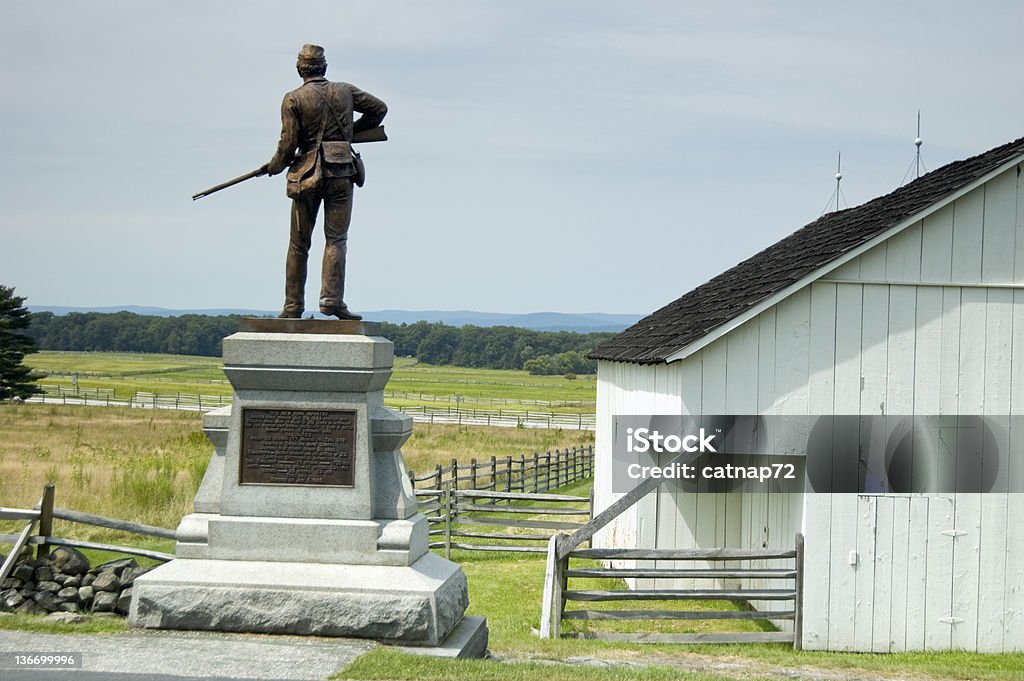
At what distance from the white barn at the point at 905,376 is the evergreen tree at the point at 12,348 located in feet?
177

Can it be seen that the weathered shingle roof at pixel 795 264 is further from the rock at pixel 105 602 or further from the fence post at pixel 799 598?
the rock at pixel 105 602

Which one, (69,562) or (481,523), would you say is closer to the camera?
(69,562)

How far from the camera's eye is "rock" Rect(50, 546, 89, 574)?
10.8 metres

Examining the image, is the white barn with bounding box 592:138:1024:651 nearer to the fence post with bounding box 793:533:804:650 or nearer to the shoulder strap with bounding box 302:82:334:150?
the fence post with bounding box 793:533:804:650

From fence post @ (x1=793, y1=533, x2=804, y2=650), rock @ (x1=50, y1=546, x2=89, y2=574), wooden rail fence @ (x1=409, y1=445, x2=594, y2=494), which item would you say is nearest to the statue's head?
rock @ (x1=50, y1=546, x2=89, y2=574)

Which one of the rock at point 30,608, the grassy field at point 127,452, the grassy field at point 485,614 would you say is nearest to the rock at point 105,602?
the rock at point 30,608

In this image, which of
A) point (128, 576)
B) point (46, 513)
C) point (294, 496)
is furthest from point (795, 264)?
point (46, 513)

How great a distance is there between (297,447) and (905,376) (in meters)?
7.53

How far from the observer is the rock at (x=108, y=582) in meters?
10.2

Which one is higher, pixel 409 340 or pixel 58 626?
pixel 409 340

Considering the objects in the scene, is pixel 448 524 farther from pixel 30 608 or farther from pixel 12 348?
pixel 12 348

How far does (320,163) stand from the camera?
879cm

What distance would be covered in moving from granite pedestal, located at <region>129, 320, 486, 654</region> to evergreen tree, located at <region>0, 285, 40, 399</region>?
5499 centimetres

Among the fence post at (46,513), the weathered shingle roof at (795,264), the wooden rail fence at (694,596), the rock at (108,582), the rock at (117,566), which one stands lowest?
the wooden rail fence at (694,596)
